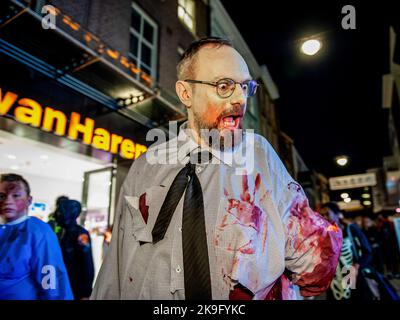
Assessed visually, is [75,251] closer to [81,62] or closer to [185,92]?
[185,92]

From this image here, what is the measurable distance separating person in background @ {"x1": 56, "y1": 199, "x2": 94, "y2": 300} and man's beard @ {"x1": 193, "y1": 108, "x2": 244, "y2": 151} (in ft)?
10.4

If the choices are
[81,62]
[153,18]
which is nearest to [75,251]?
[81,62]

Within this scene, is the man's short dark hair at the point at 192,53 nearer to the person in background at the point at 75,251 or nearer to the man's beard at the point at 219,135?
the man's beard at the point at 219,135

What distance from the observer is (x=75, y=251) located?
12.0ft

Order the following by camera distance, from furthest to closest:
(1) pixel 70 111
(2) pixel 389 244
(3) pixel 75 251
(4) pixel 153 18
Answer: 1. (2) pixel 389 244
2. (4) pixel 153 18
3. (1) pixel 70 111
4. (3) pixel 75 251

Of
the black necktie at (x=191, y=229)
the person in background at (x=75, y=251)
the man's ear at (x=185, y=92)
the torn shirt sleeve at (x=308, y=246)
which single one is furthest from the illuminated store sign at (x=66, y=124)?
the torn shirt sleeve at (x=308, y=246)

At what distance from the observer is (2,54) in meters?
4.67

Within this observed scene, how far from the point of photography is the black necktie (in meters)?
1.02

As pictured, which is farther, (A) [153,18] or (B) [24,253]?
(A) [153,18]

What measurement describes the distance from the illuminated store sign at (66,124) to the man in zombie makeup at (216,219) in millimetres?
3147

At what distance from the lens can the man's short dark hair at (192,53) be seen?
4.47 feet

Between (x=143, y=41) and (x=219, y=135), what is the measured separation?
8.10 meters

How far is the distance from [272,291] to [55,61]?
5813 mm
